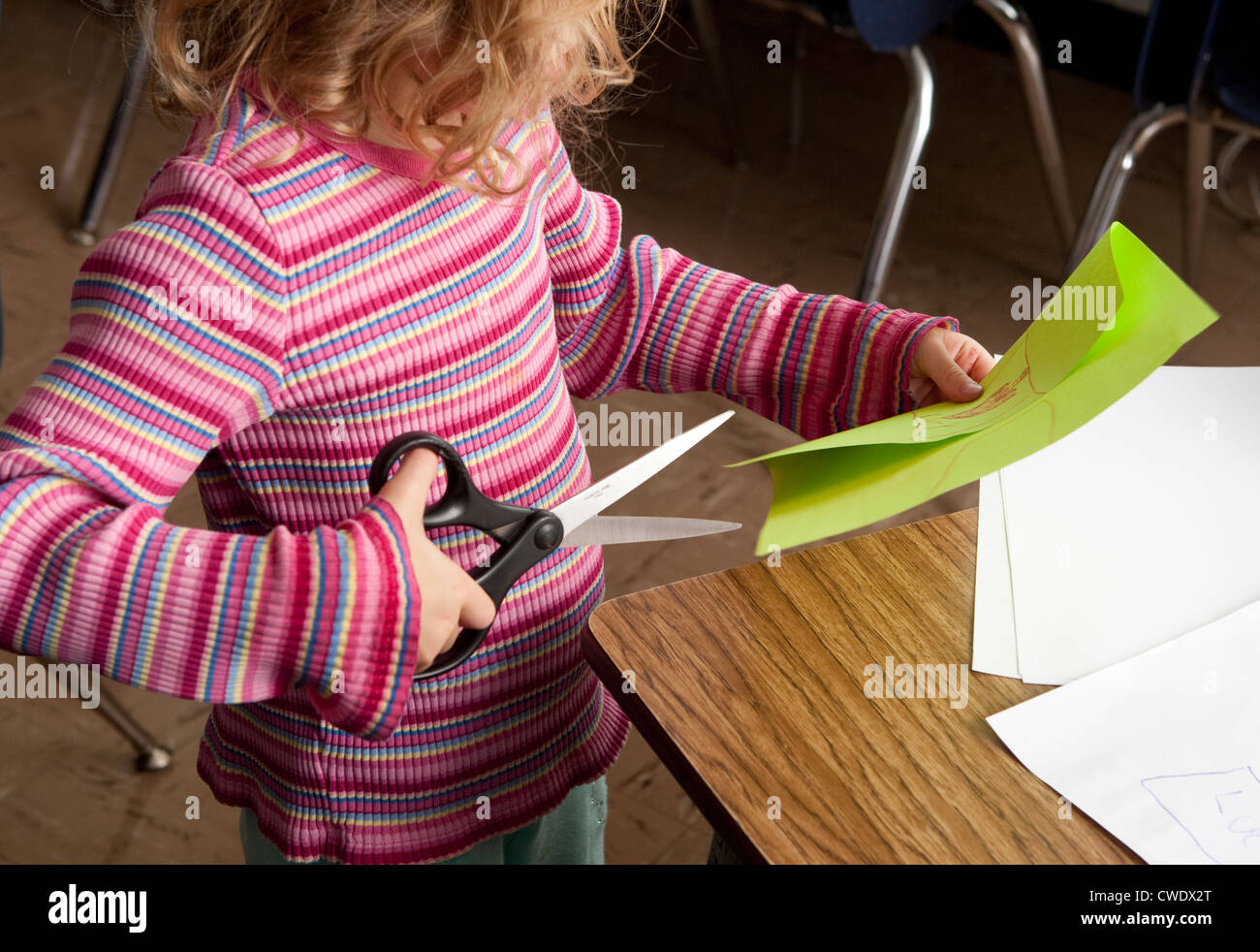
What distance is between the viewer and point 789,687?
1.66ft

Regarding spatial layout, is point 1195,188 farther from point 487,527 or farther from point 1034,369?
point 487,527

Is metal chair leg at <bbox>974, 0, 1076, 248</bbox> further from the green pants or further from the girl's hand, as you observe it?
the green pants

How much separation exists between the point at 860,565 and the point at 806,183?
170cm

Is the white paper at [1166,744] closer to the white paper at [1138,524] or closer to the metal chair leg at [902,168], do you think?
the white paper at [1138,524]

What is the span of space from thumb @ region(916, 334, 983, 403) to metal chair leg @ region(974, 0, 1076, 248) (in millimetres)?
1078

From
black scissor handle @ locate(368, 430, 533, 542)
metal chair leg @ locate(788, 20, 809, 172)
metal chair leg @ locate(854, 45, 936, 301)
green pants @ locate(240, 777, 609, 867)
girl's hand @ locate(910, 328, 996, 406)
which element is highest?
girl's hand @ locate(910, 328, 996, 406)

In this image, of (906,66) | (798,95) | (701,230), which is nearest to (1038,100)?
(906,66)

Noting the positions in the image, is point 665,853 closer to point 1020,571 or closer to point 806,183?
point 1020,571

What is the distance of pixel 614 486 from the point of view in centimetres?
58

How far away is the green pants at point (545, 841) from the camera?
0.70m

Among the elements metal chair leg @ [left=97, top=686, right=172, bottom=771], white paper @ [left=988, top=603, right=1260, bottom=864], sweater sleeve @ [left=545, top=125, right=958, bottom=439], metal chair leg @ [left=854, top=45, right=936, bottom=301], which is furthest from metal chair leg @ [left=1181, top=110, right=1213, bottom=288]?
metal chair leg @ [left=97, top=686, right=172, bottom=771]

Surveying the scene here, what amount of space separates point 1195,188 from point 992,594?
1156mm

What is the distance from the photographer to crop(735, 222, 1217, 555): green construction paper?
48cm
